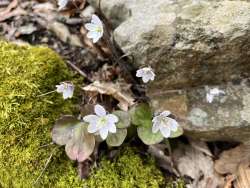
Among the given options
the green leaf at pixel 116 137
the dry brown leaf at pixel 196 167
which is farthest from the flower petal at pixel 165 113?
the dry brown leaf at pixel 196 167

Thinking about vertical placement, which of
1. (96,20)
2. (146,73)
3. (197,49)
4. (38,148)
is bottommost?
(38,148)

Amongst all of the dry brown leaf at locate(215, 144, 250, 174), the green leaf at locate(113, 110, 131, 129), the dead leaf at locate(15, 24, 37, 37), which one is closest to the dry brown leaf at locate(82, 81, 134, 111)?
the green leaf at locate(113, 110, 131, 129)

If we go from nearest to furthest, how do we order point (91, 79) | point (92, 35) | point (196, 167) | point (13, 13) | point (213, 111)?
1. point (92, 35)
2. point (213, 111)
3. point (196, 167)
4. point (91, 79)
5. point (13, 13)

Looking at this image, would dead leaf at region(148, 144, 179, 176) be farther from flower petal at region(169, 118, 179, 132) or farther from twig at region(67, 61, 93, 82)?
twig at region(67, 61, 93, 82)

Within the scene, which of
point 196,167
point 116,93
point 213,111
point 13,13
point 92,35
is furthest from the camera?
point 13,13

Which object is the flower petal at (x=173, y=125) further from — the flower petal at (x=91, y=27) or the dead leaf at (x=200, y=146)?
the flower petal at (x=91, y=27)

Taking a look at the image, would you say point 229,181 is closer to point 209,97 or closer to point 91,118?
point 209,97

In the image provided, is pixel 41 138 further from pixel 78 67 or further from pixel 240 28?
pixel 240 28

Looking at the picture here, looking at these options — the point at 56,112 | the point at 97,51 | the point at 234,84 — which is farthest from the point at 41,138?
the point at 234,84

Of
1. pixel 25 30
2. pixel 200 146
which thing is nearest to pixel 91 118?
pixel 200 146
